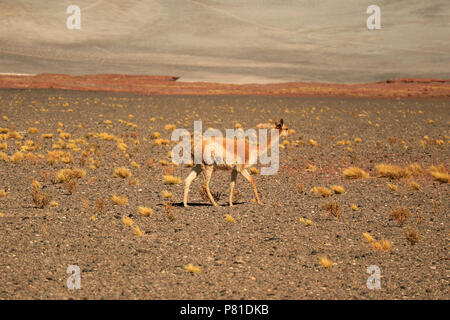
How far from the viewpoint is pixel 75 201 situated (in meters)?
10.5

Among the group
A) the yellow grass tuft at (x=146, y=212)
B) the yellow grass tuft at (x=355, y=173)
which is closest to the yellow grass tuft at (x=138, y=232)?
the yellow grass tuft at (x=146, y=212)

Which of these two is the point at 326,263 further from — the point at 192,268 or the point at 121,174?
the point at 121,174

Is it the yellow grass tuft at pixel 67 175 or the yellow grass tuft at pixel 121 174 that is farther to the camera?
the yellow grass tuft at pixel 121 174

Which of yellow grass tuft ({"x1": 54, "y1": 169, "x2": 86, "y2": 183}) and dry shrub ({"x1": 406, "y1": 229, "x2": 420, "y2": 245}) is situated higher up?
yellow grass tuft ({"x1": 54, "y1": 169, "x2": 86, "y2": 183})

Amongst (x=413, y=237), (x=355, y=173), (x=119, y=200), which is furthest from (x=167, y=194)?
(x=355, y=173)

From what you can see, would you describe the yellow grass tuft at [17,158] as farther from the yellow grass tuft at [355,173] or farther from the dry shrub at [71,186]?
the yellow grass tuft at [355,173]

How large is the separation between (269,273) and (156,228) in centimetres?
300

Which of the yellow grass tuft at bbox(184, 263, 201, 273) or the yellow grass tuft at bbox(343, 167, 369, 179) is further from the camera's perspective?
the yellow grass tuft at bbox(343, 167, 369, 179)

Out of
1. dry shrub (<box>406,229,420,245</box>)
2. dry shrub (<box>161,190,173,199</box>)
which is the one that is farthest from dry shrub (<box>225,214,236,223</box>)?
dry shrub (<box>406,229,420,245</box>)

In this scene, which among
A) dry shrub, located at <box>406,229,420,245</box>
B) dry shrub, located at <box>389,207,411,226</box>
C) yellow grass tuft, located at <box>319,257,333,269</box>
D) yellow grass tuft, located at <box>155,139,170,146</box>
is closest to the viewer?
yellow grass tuft, located at <box>319,257,333,269</box>

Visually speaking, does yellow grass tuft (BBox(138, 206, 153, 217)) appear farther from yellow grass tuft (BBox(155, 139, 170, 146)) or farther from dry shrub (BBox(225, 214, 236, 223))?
yellow grass tuft (BBox(155, 139, 170, 146))

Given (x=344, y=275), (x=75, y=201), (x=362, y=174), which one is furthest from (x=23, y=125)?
(x=344, y=275)

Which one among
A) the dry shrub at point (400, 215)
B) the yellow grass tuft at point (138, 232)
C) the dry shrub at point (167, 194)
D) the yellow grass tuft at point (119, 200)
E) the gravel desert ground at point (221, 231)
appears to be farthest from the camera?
the dry shrub at point (167, 194)

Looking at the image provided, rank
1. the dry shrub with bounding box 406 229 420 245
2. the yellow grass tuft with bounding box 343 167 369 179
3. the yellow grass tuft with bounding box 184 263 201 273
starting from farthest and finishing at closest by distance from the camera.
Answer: the yellow grass tuft with bounding box 343 167 369 179, the dry shrub with bounding box 406 229 420 245, the yellow grass tuft with bounding box 184 263 201 273
